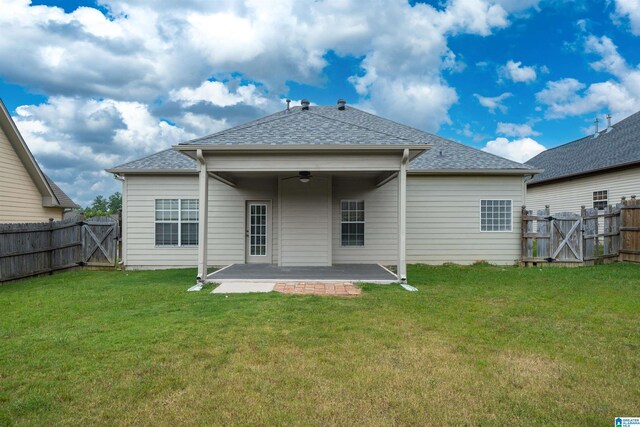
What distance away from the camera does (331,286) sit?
26.4 feet

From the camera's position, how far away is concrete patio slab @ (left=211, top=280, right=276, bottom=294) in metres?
7.50

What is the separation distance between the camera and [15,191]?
1286 cm

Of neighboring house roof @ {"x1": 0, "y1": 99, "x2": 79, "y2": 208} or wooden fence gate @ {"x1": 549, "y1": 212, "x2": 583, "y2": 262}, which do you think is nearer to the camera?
wooden fence gate @ {"x1": 549, "y1": 212, "x2": 583, "y2": 262}

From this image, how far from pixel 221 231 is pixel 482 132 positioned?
12.9m

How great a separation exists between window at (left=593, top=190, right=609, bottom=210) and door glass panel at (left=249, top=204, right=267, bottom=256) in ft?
47.0

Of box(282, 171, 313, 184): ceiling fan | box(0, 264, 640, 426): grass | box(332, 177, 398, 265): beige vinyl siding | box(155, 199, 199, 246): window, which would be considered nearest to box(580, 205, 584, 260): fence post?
box(0, 264, 640, 426): grass

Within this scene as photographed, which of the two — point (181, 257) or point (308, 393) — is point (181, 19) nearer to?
point (181, 257)

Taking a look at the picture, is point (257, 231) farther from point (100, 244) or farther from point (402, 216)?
point (402, 216)

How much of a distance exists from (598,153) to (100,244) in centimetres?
2153

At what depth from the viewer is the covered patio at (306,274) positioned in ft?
27.9

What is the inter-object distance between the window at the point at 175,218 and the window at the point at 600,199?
649 inches

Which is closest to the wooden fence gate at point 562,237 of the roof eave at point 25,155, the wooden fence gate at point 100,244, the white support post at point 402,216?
the white support post at point 402,216

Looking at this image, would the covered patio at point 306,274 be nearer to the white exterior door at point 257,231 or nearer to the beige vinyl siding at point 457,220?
the white exterior door at point 257,231

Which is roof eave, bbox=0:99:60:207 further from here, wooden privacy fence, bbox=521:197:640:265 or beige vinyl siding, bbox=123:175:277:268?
wooden privacy fence, bbox=521:197:640:265
